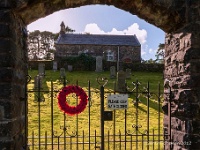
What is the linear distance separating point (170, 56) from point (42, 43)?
1561 inches

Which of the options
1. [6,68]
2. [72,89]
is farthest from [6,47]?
[72,89]

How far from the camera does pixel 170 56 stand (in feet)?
15.0

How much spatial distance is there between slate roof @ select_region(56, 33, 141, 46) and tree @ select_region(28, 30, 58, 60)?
7.30 meters

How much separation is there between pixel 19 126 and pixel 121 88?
34.7 ft

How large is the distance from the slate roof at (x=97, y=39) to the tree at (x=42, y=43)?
7.30 meters

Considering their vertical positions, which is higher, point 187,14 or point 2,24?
point 187,14

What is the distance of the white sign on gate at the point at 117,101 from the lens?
4309mm

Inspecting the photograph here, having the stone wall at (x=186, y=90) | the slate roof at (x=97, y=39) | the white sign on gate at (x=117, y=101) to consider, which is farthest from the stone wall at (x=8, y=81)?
the slate roof at (x=97, y=39)

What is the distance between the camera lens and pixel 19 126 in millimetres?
3754

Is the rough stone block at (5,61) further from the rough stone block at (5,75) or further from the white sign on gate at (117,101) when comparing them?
the white sign on gate at (117,101)

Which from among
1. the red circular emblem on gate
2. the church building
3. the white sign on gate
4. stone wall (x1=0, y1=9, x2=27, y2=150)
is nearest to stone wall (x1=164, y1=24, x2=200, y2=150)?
the white sign on gate

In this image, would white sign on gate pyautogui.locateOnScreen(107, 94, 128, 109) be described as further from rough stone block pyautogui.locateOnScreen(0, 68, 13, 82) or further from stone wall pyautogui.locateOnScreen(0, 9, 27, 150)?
rough stone block pyautogui.locateOnScreen(0, 68, 13, 82)

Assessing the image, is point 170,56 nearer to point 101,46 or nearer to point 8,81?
point 8,81

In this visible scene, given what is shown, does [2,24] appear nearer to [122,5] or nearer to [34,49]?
[122,5]
